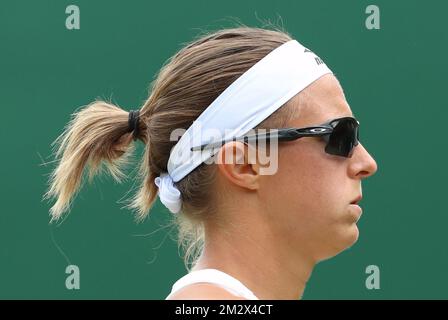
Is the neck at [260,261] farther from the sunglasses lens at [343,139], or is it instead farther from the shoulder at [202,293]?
the sunglasses lens at [343,139]

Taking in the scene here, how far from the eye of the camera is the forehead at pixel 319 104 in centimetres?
214

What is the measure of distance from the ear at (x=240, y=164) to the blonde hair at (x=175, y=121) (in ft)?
0.17

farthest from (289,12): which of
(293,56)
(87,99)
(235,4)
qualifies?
(293,56)

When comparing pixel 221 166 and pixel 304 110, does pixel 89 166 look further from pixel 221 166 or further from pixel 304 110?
pixel 304 110

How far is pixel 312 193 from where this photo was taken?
82.5 inches

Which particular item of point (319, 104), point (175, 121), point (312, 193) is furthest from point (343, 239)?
point (175, 121)

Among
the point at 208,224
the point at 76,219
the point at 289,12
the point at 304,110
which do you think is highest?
the point at 289,12

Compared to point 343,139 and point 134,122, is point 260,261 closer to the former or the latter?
point 343,139

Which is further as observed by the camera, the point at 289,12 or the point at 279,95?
the point at 289,12

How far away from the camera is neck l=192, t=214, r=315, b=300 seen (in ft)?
6.97

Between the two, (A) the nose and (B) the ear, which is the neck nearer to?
(B) the ear

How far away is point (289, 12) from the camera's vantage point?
14.7 ft

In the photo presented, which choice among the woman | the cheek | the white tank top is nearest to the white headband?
the woman
